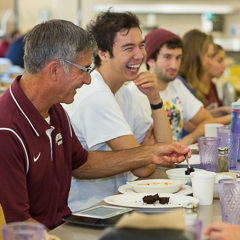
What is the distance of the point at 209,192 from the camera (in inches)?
52.3

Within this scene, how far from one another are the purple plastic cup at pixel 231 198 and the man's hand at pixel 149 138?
123 centimetres

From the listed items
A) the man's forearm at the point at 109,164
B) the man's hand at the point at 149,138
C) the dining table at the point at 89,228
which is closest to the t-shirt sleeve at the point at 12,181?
the dining table at the point at 89,228

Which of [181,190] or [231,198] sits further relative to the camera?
[181,190]

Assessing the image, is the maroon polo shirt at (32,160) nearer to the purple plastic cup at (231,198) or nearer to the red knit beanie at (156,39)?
the purple plastic cup at (231,198)

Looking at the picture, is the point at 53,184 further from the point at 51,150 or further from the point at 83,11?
the point at 83,11

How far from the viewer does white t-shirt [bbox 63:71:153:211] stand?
75.4 inches

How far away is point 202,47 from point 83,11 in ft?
21.5

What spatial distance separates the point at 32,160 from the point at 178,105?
1820 mm

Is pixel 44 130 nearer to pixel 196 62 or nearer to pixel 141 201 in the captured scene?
pixel 141 201

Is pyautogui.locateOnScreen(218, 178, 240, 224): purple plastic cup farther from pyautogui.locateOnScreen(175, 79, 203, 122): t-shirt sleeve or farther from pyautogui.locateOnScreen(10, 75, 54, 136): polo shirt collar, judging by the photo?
pyautogui.locateOnScreen(175, 79, 203, 122): t-shirt sleeve

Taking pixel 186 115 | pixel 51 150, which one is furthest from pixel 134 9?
pixel 51 150

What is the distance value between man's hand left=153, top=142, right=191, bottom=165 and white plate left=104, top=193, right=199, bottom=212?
1.18 ft

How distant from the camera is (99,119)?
193 centimetres

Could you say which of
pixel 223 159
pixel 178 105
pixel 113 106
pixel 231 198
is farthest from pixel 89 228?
pixel 178 105
